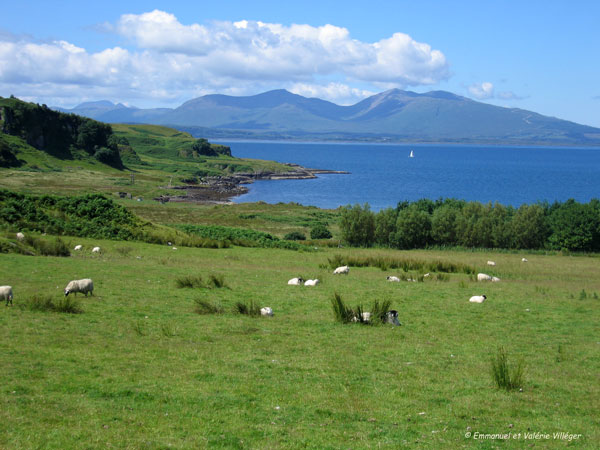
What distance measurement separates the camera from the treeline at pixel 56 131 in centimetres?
13275

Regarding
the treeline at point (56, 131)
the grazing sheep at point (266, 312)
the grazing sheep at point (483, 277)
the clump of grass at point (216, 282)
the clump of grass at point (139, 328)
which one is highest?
the treeline at point (56, 131)

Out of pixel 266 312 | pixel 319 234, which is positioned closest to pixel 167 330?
pixel 266 312

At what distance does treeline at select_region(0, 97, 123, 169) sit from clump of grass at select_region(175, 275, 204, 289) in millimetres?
128995

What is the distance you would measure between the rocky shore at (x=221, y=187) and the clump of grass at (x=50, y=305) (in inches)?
3403

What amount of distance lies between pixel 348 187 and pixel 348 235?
99.9m

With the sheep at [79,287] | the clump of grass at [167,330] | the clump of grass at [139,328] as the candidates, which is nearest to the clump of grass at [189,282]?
the sheep at [79,287]

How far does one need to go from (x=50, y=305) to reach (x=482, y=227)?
44.8 metres

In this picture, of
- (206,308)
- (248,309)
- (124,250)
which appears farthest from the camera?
(124,250)

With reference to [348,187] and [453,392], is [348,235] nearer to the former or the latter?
[453,392]

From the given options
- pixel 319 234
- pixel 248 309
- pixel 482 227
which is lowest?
pixel 319 234

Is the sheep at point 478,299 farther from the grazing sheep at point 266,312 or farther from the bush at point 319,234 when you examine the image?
the bush at point 319,234

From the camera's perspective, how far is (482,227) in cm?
5341

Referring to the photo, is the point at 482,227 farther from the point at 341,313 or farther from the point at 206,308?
the point at 206,308

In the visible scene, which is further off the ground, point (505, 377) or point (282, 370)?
point (505, 377)
